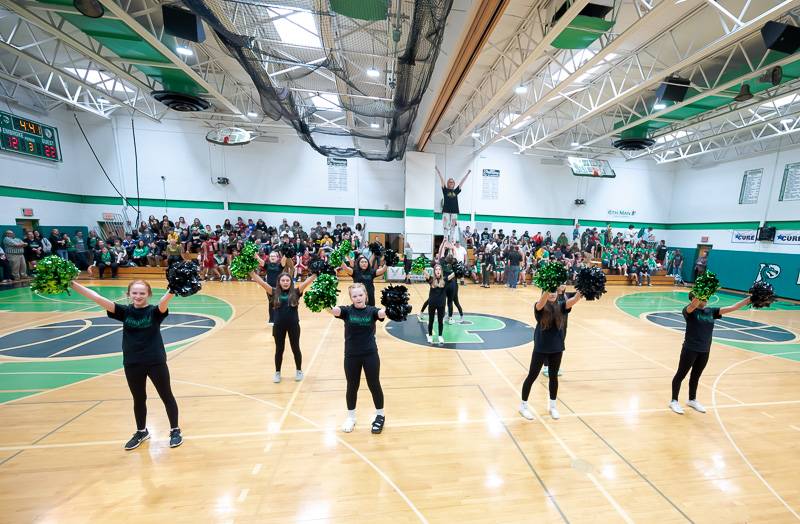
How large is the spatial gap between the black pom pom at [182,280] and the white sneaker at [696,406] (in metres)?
6.53

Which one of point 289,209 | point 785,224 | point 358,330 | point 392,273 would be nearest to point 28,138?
point 289,209

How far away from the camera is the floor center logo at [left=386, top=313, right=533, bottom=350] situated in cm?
670

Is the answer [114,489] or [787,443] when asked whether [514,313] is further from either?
[114,489]

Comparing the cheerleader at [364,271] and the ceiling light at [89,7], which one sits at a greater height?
the ceiling light at [89,7]

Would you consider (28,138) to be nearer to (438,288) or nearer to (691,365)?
(438,288)

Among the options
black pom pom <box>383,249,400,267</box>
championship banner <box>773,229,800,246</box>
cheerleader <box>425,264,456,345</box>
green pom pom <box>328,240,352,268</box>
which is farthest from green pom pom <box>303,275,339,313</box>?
championship banner <box>773,229,800,246</box>

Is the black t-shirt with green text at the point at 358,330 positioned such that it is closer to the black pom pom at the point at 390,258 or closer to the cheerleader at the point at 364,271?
the cheerleader at the point at 364,271

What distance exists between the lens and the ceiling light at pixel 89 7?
553 cm

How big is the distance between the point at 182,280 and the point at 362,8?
15.8ft

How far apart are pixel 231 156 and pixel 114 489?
17.2m

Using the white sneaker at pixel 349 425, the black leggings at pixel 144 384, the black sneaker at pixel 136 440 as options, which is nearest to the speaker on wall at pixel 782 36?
the white sneaker at pixel 349 425

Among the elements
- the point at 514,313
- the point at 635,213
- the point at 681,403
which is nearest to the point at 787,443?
the point at 681,403

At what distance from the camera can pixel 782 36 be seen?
20.0ft

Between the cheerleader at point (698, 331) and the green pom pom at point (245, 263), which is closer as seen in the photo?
the cheerleader at point (698, 331)
